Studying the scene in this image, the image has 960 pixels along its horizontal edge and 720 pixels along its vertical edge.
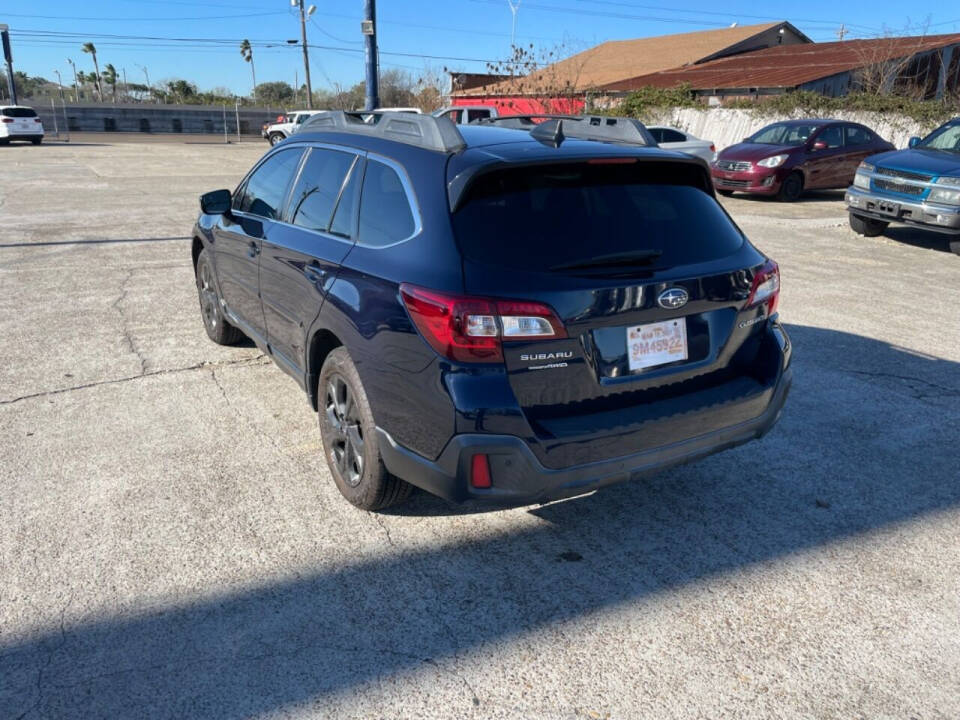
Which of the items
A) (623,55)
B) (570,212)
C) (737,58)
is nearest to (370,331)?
(570,212)

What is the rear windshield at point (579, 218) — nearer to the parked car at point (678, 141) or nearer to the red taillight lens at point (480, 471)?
the red taillight lens at point (480, 471)

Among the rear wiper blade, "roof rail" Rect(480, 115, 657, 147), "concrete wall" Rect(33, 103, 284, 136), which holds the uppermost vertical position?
"concrete wall" Rect(33, 103, 284, 136)

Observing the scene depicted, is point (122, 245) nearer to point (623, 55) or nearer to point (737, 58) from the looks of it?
point (737, 58)

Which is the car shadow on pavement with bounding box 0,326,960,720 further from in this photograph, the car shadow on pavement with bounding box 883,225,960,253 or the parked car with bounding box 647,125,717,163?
the parked car with bounding box 647,125,717,163

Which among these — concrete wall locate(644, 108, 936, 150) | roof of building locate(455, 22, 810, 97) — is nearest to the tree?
roof of building locate(455, 22, 810, 97)

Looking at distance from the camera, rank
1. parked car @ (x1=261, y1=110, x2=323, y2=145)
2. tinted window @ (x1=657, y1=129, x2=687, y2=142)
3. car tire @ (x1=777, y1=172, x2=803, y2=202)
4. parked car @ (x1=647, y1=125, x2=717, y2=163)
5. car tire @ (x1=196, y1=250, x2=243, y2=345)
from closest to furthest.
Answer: car tire @ (x1=196, y1=250, x2=243, y2=345) < car tire @ (x1=777, y1=172, x2=803, y2=202) < parked car @ (x1=647, y1=125, x2=717, y2=163) < tinted window @ (x1=657, y1=129, x2=687, y2=142) < parked car @ (x1=261, y1=110, x2=323, y2=145)

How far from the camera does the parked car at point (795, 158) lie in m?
15.4

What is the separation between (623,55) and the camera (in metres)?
46.4

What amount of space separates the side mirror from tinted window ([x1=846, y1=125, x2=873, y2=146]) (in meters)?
15.4

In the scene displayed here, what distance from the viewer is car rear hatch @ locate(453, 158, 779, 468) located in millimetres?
2775

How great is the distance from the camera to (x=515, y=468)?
278cm

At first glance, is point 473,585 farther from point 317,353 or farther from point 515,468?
point 317,353

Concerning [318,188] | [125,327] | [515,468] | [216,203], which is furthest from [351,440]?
[125,327]

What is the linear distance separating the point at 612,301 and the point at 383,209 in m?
1.13
